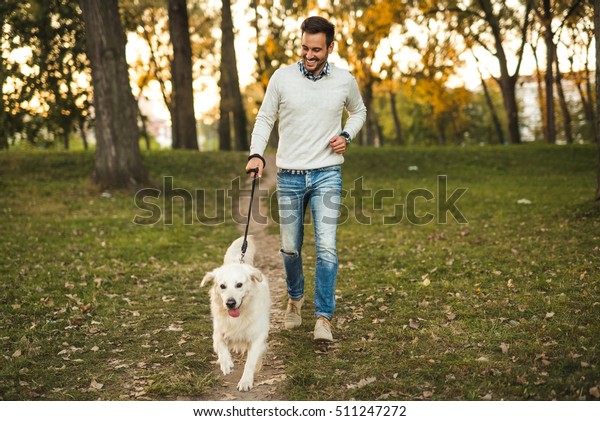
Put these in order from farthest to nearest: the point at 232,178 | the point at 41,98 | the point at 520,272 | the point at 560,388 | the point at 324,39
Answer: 1. the point at 232,178
2. the point at 41,98
3. the point at 520,272
4. the point at 324,39
5. the point at 560,388

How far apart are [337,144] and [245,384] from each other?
240 cm

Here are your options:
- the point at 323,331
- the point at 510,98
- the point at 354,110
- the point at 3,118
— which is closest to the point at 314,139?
the point at 354,110

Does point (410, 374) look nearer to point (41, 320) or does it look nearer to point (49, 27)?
point (41, 320)

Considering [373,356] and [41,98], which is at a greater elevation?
[41,98]

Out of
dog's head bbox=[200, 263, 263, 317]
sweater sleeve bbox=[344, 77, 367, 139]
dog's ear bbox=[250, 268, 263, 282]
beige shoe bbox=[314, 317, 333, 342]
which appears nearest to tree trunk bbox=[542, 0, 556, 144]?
sweater sleeve bbox=[344, 77, 367, 139]

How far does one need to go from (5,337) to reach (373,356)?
4020 millimetres

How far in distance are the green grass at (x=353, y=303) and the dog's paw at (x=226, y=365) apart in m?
0.17

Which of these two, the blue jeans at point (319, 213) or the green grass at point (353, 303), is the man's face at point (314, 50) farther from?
the green grass at point (353, 303)

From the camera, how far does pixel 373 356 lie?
211 inches

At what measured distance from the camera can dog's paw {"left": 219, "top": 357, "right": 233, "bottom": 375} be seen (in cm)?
492

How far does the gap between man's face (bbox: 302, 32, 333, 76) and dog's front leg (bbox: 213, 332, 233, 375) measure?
2715mm

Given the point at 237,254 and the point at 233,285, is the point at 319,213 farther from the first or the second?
the point at 233,285

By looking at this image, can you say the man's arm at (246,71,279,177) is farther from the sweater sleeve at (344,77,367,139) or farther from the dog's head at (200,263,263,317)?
the dog's head at (200,263,263,317)

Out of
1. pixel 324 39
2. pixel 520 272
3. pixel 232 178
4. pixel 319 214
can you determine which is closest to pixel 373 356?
pixel 319 214
